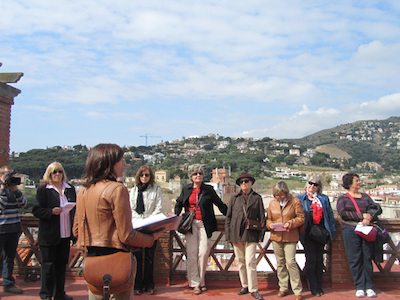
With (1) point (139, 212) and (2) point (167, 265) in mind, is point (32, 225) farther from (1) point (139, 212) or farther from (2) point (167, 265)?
(2) point (167, 265)

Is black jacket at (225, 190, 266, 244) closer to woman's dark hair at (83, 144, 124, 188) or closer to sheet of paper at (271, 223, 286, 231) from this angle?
sheet of paper at (271, 223, 286, 231)

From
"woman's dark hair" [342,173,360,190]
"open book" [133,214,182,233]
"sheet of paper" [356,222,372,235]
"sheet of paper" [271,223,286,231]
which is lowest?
"sheet of paper" [356,222,372,235]

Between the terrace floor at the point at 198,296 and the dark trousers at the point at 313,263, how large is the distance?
156 mm

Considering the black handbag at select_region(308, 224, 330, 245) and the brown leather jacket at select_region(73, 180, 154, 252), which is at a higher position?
the brown leather jacket at select_region(73, 180, 154, 252)

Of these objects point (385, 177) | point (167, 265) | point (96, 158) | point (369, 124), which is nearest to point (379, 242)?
point (167, 265)

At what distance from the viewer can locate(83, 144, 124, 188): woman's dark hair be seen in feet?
7.61

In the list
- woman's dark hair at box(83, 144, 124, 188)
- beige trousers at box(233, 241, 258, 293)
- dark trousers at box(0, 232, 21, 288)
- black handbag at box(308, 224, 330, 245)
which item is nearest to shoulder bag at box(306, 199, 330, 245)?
black handbag at box(308, 224, 330, 245)

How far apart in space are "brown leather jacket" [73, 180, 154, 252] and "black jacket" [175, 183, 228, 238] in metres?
2.12

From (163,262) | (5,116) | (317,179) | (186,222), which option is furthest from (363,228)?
(5,116)

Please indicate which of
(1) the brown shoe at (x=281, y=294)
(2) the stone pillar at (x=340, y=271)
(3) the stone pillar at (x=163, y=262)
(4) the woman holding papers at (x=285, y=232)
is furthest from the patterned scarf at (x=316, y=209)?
(3) the stone pillar at (x=163, y=262)

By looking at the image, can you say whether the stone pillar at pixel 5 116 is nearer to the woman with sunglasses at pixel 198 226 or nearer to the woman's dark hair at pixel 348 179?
the woman with sunglasses at pixel 198 226

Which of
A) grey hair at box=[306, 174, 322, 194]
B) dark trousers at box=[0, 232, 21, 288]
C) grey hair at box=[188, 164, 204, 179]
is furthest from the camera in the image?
grey hair at box=[188, 164, 204, 179]

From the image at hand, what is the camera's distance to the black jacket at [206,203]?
14.3ft

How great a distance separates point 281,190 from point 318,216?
0.62m
